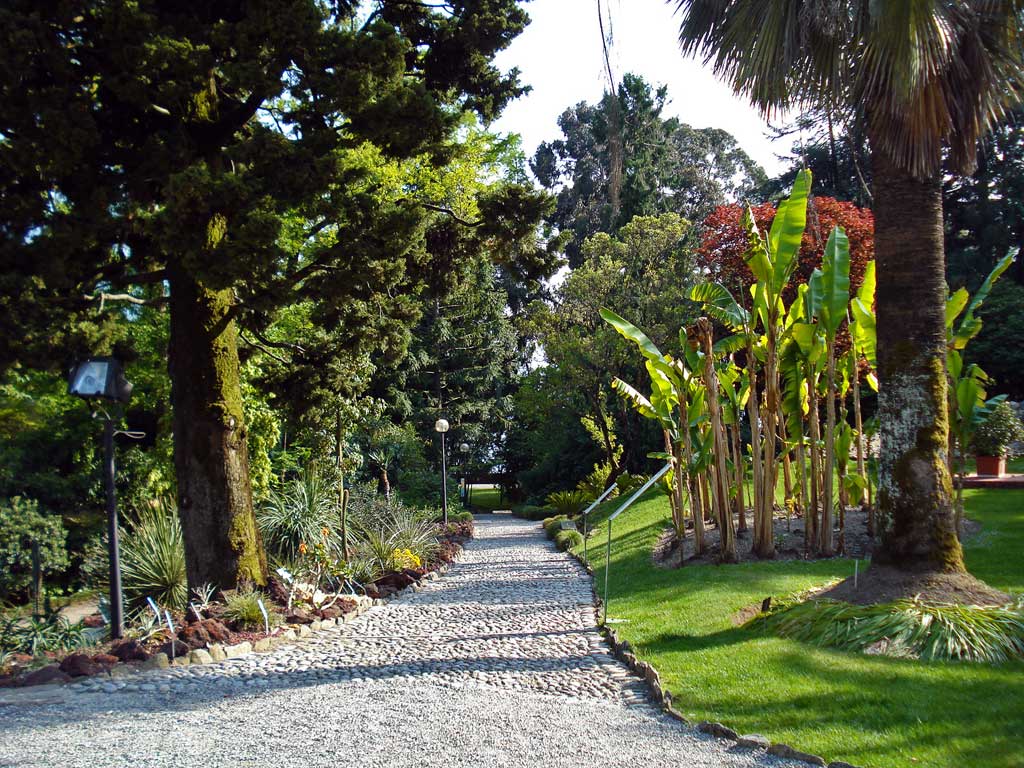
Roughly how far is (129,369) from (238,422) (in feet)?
22.0

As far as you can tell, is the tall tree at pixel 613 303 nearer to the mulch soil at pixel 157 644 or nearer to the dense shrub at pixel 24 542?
the dense shrub at pixel 24 542

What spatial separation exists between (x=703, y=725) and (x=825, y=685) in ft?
2.94

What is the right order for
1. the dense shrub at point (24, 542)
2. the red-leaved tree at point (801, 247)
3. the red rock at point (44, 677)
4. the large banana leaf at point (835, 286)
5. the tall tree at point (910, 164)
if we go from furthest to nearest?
the red-leaved tree at point (801, 247) → the dense shrub at point (24, 542) → the large banana leaf at point (835, 286) → the tall tree at point (910, 164) → the red rock at point (44, 677)

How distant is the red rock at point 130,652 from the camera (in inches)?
256

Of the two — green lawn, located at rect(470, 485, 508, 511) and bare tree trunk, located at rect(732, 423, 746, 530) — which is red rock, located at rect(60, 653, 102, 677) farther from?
green lawn, located at rect(470, 485, 508, 511)

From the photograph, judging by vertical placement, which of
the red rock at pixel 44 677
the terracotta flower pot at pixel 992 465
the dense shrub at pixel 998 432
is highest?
the dense shrub at pixel 998 432

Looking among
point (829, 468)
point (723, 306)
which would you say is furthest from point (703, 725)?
point (723, 306)

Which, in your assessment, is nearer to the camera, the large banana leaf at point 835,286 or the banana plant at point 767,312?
the large banana leaf at point 835,286

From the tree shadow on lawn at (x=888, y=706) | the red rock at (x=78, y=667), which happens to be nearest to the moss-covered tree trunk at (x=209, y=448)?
the red rock at (x=78, y=667)

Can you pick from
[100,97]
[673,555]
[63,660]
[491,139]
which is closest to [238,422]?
[63,660]

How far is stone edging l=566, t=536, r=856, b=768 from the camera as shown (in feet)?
12.7

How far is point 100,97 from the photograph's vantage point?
8.31 metres

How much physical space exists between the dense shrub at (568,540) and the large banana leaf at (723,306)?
6.62 metres

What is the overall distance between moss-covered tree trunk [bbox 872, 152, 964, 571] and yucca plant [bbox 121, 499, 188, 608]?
7269 mm
